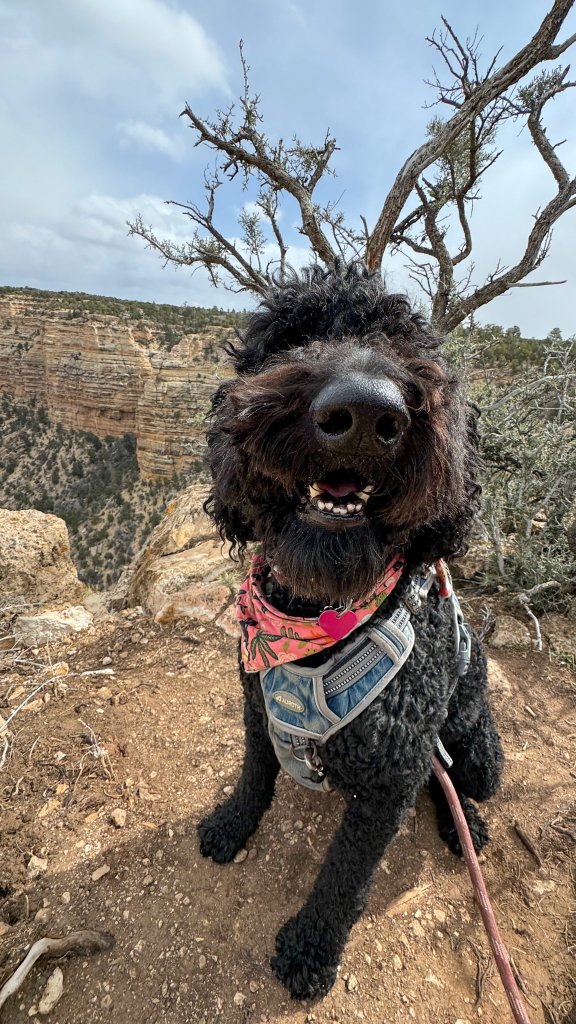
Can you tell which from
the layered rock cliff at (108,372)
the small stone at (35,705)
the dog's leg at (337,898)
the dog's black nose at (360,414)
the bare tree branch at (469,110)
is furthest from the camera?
the layered rock cliff at (108,372)

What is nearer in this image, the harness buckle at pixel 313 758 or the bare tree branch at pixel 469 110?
the harness buckle at pixel 313 758

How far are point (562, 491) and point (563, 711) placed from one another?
1831 millimetres

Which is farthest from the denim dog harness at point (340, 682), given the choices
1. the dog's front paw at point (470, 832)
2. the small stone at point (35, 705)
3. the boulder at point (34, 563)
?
the boulder at point (34, 563)

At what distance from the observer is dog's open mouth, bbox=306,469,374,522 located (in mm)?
1161

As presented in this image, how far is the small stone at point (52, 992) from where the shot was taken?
145cm

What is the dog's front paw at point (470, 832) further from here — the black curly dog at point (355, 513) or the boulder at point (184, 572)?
the boulder at point (184, 572)

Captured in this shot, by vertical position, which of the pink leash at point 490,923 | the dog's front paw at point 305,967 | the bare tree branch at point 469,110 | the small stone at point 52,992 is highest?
the bare tree branch at point 469,110

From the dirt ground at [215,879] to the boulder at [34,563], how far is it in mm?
996

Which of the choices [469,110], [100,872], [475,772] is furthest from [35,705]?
[469,110]

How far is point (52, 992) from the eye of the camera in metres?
1.47

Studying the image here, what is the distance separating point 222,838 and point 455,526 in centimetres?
168

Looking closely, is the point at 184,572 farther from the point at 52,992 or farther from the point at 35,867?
the point at 52,992

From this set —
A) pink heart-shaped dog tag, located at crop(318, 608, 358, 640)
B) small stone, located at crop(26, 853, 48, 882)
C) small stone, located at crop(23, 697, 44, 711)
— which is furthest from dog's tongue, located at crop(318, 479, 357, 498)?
small stone, located at crop(23, 697, 44, 711)

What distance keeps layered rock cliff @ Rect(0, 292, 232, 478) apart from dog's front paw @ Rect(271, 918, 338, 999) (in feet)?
93.2
